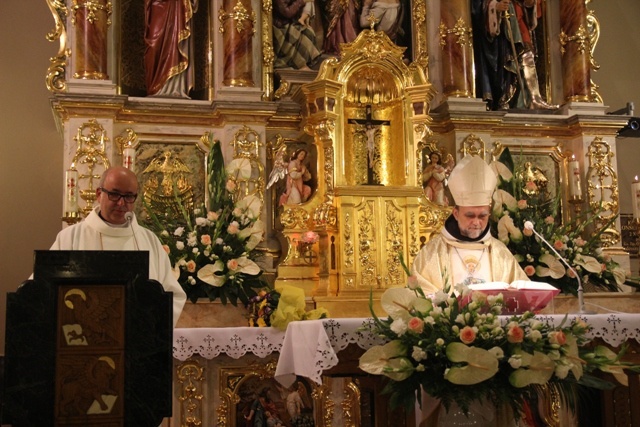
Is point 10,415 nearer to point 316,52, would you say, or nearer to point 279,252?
point 279,252

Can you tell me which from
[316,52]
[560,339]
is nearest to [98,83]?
[316,52]

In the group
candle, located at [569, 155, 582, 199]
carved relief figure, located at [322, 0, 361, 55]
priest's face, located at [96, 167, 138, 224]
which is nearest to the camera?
priest's face, located at [96, 167, 138, 224]

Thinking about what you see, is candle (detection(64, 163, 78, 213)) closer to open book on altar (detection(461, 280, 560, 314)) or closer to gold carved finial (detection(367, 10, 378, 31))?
gold carved finial (detection(367, 10, 378, 31))

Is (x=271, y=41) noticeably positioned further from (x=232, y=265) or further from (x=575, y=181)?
(x=575, y=181)

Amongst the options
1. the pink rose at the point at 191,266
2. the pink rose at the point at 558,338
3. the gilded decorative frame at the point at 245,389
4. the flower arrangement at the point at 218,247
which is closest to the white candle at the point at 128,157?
the flower arrangement at the point at 218,247

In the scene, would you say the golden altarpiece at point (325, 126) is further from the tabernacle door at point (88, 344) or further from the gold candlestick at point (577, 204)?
the tabernacle door at point (88, 344)

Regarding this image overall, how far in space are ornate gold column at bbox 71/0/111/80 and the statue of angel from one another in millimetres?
1984

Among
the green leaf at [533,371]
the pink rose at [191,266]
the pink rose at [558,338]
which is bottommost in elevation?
the green leaf at [533,371]

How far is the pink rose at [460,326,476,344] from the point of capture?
A: 424cm

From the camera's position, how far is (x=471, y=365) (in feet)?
13.7

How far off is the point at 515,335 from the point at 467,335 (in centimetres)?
25

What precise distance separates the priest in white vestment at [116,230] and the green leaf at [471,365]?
6.15 feet

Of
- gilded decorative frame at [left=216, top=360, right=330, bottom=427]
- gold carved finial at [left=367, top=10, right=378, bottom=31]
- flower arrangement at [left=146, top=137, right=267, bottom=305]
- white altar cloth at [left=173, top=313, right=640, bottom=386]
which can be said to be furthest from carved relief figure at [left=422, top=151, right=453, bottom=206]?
white altar cloth at [left=173, top=313, right=640, bottom=386]

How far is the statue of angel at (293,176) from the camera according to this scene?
9.19 meters
